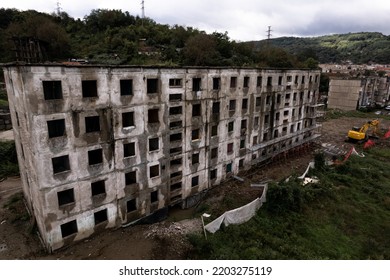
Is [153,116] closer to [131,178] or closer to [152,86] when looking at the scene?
[152,86]

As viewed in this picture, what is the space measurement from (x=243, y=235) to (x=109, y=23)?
102 m

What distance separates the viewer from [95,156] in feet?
73.0

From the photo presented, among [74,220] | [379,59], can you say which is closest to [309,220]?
[74,220]

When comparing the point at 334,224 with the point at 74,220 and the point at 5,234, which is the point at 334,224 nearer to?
the point at 74,220

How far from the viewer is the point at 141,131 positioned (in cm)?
2416

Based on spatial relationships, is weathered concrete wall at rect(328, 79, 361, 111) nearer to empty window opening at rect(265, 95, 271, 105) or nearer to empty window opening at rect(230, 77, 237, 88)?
empty window opening at rect(265, 95, 271, 105)

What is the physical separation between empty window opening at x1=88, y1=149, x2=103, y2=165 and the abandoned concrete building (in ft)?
0.29

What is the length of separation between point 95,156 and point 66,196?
4.14m

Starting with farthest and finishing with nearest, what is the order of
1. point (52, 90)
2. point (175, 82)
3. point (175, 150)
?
point (175, 150) < point (175, 82) < point (52, 90)

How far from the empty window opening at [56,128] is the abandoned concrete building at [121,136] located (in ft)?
0.23

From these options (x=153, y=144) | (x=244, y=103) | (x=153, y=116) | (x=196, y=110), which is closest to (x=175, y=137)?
(x=153, y=144)

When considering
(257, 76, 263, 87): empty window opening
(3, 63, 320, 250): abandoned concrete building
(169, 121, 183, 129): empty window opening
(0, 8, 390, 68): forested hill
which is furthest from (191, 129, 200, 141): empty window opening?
(0, 8, 390, 68): forested hill

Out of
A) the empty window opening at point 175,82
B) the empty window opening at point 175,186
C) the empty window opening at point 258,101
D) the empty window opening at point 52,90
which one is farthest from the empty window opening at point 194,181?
the empty window opening at point 52,90

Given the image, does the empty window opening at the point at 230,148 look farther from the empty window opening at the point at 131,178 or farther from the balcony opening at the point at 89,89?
the balcony opening at the point at 89,89
